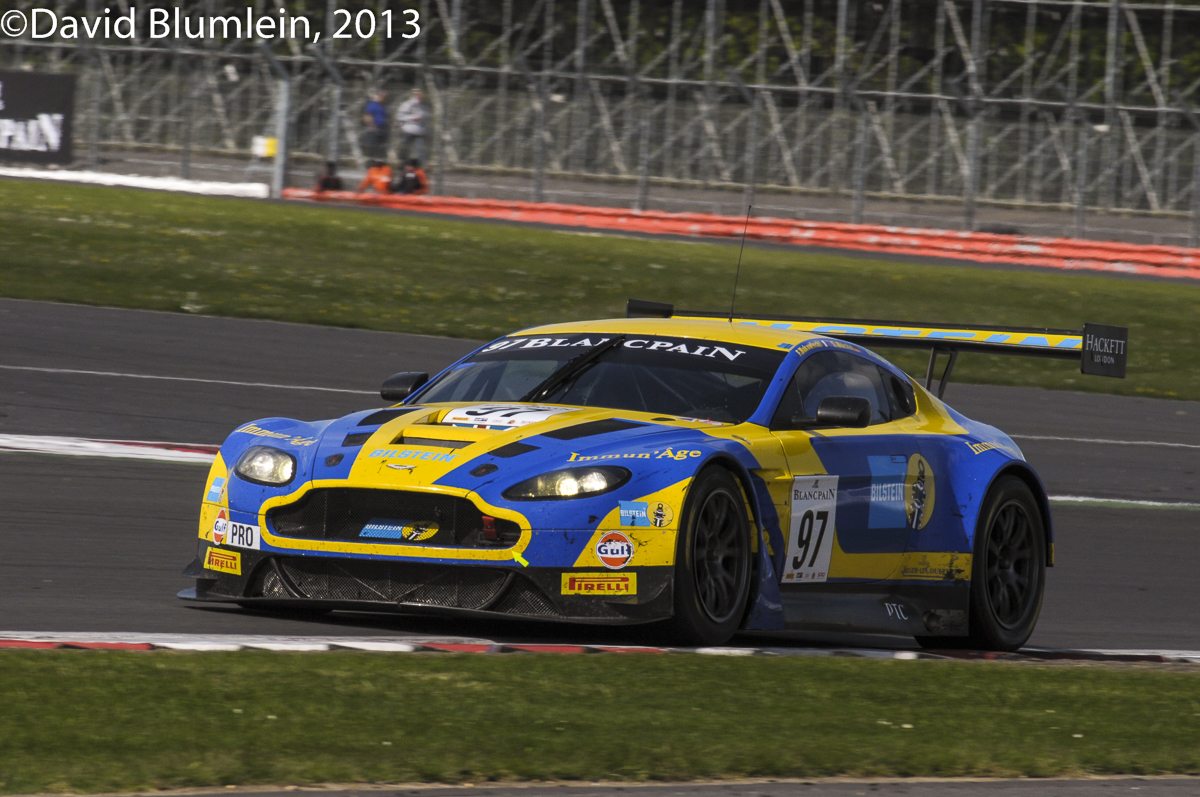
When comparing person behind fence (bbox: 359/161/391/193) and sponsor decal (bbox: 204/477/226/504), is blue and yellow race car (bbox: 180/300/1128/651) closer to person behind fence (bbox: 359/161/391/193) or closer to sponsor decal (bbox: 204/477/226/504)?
sponsor decal (bbox: 204/477/226/504)

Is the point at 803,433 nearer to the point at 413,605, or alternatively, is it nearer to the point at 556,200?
the point at 413,605

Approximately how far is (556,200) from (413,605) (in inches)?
1087

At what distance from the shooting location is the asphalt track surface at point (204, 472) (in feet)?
22.8

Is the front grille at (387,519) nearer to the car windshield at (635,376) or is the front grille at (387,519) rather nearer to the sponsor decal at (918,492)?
the car windshield at (635,376)

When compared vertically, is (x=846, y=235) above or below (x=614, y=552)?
above

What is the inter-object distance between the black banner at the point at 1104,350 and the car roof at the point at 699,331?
130cm

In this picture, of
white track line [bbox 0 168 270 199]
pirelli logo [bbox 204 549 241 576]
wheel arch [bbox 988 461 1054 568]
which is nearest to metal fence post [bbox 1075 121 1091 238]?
white track line [bbox 0 168 270 199]

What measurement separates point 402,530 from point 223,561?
795 millimetres

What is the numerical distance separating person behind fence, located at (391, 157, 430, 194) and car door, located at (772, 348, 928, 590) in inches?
953

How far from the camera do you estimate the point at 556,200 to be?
3350cm

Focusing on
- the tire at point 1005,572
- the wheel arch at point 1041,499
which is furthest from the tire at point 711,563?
the wheel arch at point 1041,499

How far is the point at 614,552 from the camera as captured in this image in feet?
20.3

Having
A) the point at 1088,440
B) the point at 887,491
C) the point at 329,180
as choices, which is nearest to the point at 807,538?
the point at 887,491

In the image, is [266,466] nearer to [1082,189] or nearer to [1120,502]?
[1120,502]
